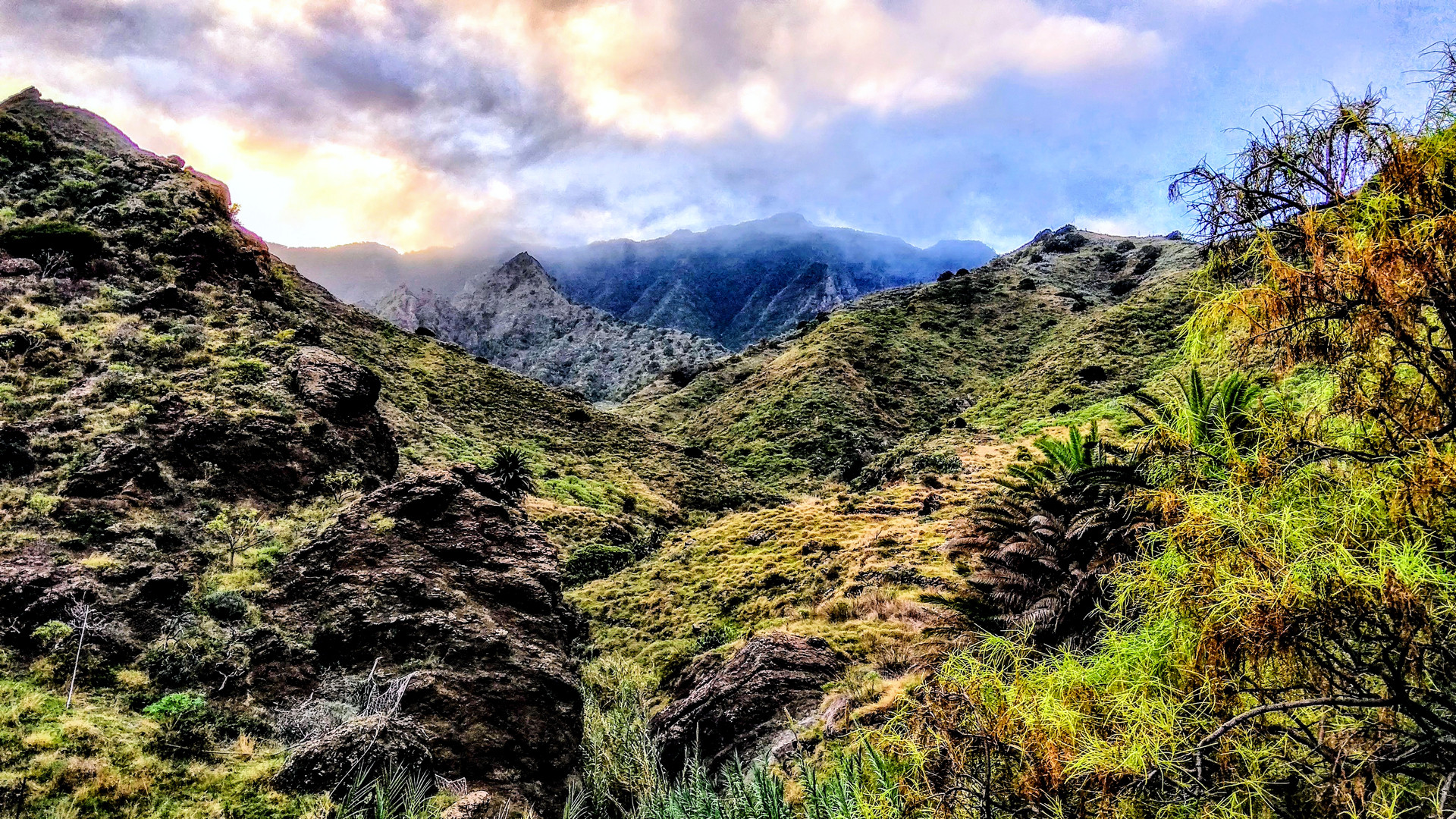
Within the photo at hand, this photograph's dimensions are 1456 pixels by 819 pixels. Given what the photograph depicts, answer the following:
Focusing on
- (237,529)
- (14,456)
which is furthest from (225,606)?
(14,456)

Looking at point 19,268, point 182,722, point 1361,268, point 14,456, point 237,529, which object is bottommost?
point 182,722

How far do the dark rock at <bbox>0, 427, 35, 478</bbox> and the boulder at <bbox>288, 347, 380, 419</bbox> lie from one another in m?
5.28

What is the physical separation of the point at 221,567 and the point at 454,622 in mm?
3851

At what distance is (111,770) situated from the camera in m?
5.86

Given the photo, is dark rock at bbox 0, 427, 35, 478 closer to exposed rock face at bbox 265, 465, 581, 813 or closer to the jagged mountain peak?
exposed rock face at bbox 265, 465, 581, 813

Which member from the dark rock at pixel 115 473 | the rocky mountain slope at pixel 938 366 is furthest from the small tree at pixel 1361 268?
the rocky mountain slope at pixel 938 366

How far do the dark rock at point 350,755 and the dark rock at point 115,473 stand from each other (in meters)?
7.81

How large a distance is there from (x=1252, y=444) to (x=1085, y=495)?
4983mm

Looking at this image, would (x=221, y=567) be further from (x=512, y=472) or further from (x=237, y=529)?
(x=512, y=472)

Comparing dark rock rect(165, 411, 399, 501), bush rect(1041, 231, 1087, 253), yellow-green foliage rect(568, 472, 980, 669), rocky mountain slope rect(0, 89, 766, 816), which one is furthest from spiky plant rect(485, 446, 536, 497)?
bush rect(1041, 231, 1087, 253)

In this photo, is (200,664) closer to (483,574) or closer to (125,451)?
(483,574)

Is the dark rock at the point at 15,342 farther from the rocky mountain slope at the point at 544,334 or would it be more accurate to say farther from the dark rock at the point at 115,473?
the rocky mountain slope at the point at 544,334

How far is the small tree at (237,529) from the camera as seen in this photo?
35.3 feet

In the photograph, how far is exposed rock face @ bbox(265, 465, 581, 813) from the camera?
840cm
